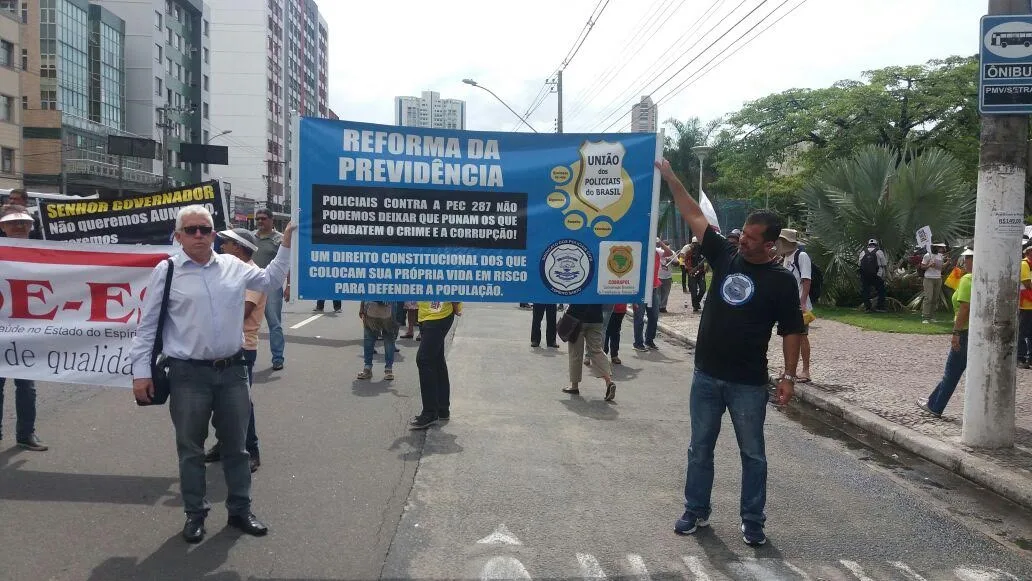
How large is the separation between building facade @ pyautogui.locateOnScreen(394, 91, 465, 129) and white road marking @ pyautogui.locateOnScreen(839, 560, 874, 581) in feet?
248

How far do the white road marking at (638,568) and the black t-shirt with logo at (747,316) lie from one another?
1118 millimetres

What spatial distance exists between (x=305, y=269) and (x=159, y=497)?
67.1 inches

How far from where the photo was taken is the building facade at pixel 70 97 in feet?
169

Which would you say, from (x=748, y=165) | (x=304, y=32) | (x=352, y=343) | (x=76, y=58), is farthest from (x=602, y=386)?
(x=304, y=32)

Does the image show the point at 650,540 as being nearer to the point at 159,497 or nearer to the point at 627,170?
the point at 627,170

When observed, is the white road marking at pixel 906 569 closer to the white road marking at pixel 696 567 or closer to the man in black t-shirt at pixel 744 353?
the man in black t-shirt at pixel 744 353

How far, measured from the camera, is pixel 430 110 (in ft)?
270

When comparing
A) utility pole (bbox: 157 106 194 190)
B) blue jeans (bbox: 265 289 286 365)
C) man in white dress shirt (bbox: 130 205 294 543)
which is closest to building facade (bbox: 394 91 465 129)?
utility pole (bbox: 157 106 194 190)

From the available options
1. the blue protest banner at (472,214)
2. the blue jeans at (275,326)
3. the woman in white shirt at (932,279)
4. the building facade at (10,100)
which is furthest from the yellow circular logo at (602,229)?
the building facade at (10,100)

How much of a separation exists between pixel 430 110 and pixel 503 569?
8078cm

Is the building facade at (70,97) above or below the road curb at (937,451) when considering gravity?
above

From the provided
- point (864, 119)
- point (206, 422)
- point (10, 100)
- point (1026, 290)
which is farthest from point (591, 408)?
point (10, 100)

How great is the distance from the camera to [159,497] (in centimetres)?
520

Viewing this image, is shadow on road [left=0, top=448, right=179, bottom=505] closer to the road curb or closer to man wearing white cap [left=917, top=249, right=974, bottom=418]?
the road curb
